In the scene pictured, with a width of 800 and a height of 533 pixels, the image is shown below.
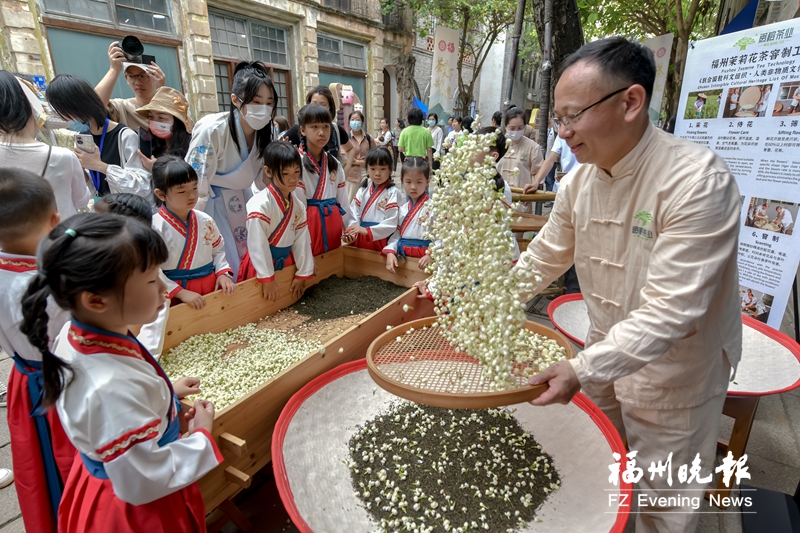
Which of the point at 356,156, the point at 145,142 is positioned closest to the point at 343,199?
the point at 145,142

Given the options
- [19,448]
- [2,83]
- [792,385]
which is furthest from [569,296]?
[2,83]

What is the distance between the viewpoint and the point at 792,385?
6.33 feet

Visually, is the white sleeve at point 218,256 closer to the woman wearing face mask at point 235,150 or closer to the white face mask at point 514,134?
the woman wearing face mask at point 235,150

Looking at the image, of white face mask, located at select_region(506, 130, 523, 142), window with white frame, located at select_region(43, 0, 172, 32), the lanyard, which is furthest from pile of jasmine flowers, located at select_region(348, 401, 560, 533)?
window with white frame, located at select_region(43, 0, 172, 32)

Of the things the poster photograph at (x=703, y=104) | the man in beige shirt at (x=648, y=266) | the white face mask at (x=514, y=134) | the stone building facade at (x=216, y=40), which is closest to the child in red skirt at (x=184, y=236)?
the man in beige shirt at (x=648, y=266)

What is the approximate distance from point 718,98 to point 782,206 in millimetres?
911

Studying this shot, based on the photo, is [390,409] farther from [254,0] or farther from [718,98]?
[254,0]

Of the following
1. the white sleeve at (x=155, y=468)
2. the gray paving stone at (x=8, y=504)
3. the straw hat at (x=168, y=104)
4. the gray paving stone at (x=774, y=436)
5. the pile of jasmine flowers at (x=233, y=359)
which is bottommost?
the gray paving stone at (x=774, y=436)

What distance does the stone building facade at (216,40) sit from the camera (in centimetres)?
650

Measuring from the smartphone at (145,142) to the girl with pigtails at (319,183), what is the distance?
3.98 ft

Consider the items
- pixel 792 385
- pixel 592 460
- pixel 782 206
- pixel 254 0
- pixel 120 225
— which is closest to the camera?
A: pixel 120 225

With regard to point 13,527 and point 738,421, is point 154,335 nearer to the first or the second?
point 13,527

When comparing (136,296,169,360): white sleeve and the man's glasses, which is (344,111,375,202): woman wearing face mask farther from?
the man's glasses

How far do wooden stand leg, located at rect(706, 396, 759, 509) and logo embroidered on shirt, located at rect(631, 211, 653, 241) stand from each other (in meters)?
1.18
